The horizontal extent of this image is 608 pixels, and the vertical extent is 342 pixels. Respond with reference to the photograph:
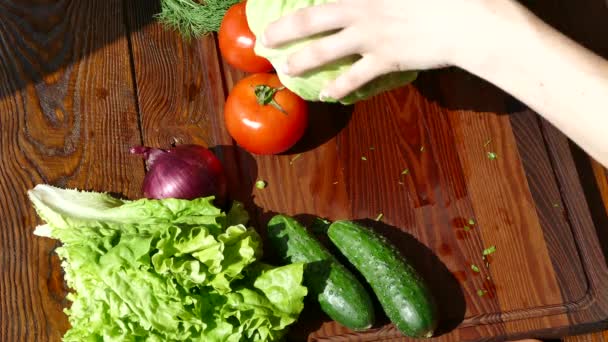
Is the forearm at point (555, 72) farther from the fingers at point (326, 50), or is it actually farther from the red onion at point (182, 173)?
the red onion at point (182, 173)

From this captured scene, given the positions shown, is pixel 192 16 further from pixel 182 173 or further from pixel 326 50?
pixel 326 50

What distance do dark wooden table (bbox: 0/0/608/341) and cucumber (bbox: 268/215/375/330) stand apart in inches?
3.2

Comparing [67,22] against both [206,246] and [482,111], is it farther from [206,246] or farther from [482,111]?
[482,111]

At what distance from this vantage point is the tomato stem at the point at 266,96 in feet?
4.08

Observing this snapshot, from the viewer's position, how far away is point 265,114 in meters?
1.25

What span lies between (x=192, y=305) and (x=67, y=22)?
77cm

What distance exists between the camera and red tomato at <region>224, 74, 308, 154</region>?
49.2 inches

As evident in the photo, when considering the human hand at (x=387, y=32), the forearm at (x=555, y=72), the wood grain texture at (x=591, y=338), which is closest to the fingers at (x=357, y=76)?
the human hand at (x=387, y=32)

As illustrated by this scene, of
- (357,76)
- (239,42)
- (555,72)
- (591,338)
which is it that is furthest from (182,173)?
(591,338)

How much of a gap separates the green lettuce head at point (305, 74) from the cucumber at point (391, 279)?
276 mm

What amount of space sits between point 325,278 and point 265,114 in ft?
1.16

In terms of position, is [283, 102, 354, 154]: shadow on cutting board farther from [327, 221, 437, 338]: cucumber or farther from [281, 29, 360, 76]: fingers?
[281, 29, 360, 76]: fingers

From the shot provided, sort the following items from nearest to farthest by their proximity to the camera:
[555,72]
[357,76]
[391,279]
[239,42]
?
[555,72]
[357,76]
[391,279]
[239,42]

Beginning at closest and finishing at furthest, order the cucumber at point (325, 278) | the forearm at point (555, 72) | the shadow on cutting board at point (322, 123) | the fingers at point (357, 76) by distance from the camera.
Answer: the forearm at point (555, 72)
the fingers at point (357, 76)
the cucumber at point (325, 278)
the shadow on cutting board at point (322, 123)
